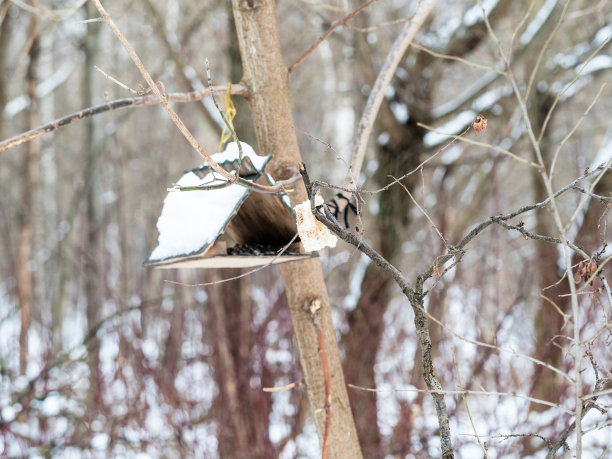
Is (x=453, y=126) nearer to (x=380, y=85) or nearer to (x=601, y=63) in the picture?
(x=601, y=63)

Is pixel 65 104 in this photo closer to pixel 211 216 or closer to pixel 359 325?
pixel 359 325

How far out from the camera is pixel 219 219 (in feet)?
5.56

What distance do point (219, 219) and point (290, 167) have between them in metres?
0.34

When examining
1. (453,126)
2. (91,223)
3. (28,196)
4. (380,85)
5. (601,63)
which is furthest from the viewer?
(28,196)

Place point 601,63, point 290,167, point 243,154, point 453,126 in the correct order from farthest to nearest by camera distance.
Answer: point 601,63, point 453,126, point 290,167, point 243,154

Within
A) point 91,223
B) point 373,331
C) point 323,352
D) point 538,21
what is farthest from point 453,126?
point 91,223

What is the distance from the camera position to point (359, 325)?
3.90m

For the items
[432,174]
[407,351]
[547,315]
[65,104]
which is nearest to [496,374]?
[547,315]

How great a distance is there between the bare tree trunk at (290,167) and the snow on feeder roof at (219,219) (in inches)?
4.1

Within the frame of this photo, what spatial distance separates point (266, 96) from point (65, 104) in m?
10.5

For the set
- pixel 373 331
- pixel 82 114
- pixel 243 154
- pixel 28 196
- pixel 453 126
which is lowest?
pixel 373 331

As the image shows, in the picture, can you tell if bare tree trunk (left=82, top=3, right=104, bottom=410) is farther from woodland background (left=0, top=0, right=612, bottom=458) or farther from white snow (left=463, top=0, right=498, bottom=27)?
white snow (left=463, top=0, right=498, bottom=27)

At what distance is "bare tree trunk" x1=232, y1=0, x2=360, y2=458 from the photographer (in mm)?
1953

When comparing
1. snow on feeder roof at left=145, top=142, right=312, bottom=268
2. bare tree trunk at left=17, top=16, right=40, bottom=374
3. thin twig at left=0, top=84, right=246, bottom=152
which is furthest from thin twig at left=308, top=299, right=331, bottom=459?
bare tree trunk at left=17, top=16, right=40, bottom=374
